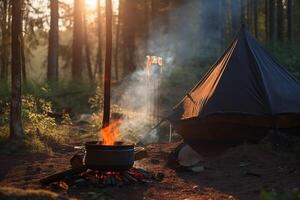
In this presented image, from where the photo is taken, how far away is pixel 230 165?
1090 cm

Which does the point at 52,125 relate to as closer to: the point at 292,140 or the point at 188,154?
the point at 188,154

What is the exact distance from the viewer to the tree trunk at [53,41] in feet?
78.3

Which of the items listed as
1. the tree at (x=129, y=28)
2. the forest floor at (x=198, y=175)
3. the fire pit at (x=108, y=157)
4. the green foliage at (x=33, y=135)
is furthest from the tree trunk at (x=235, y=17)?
the fire pit at (x=108, y=157)

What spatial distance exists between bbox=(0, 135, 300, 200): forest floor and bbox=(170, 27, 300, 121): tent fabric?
1024 millimetres

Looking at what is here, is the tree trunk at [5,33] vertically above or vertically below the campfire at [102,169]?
above

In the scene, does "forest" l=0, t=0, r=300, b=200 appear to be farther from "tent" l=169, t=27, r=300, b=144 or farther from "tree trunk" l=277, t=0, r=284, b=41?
"tree trunk" l=277, t=0, r=284, b=41

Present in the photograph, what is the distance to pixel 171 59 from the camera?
29.4 m

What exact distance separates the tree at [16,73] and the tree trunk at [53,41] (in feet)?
35.6

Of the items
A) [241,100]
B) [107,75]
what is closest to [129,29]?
[241,100]

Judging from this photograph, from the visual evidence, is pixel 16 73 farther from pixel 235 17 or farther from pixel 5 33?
pixel 235 17

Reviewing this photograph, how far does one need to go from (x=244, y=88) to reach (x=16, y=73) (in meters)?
5.88

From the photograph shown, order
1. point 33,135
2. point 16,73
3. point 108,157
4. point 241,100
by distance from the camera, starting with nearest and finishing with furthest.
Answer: point 108,157, point 241,100, point 16,73, point 33,135

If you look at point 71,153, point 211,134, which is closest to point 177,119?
point 211,134

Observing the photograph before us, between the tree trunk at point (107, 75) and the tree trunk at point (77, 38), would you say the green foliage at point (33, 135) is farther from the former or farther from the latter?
the tree trunk at point (77, 38)
